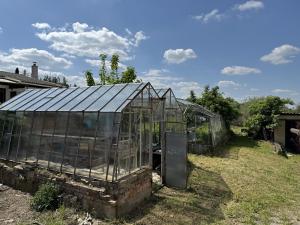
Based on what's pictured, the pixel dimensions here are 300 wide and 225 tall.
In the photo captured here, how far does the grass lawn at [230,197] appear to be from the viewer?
22.6 feet

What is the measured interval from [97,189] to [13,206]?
273cm

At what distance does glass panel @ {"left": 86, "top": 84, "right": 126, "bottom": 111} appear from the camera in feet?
25.1

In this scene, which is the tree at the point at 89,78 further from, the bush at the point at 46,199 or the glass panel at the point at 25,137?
the bush at the point at 46,199

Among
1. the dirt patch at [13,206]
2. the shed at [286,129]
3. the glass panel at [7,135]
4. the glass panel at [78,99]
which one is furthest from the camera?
the shed at [286,129]

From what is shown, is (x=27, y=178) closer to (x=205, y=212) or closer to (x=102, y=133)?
(x=102, y=133)

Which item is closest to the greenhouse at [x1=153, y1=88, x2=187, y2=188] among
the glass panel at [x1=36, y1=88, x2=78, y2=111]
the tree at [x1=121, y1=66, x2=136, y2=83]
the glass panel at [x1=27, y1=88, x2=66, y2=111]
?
the glass panel at [x1=36, y1=88, x2=78, y2=111]

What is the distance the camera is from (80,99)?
28.3 feet

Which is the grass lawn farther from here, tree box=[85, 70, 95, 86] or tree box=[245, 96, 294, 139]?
tree box=[85, 70, 95, 86]

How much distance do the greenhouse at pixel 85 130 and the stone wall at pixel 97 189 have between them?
0.24 meters

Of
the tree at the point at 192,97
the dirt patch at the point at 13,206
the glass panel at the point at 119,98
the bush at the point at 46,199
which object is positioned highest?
the tree at the point at 192,97

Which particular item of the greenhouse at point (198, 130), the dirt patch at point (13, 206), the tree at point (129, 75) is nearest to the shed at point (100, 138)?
the dirt patch at point (13, 206)

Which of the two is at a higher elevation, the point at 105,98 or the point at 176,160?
the point at 105,98

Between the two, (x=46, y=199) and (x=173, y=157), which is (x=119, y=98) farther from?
(x=46, y=199)

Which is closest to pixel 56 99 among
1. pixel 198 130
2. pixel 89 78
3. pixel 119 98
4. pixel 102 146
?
pixel 119 98
